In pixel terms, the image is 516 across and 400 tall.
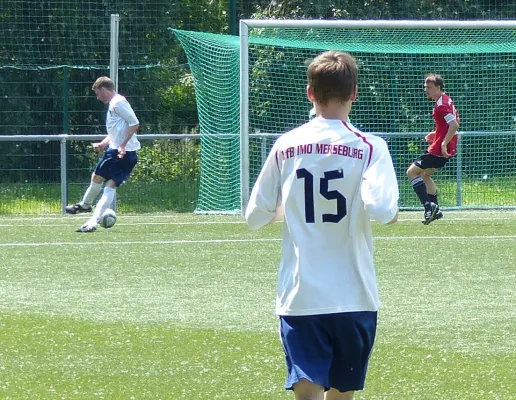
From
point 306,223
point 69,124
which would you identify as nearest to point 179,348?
point 306,223

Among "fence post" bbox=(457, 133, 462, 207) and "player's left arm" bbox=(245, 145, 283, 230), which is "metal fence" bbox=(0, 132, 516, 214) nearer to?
"fence post" bbox=(457, 133, 462, 207)

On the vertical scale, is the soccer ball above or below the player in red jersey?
below

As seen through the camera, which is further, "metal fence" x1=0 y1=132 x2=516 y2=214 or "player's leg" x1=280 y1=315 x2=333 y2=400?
"metal fence" x1=0 y1=132 x2=516 y2=214

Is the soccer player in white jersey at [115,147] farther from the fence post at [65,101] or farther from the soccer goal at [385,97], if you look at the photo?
the fence post at [65,101]

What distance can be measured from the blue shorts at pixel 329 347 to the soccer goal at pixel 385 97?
1206 cm

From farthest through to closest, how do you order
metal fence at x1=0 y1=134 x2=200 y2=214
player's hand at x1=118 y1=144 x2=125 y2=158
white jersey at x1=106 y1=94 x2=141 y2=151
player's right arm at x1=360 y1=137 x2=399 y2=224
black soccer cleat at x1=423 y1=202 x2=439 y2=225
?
metal fence at x1=0 y1=134 x2=200 y2=214
white jersey at x1=106 y1=94 x2=141 y2=151
black soccer cleat at x1=423 y1=202 x2=439 y2=225
player's hand at x1=118 y1=144 x2=125 y2=158
player's right arm at x1=360 y1=137 x2=399 y2=224

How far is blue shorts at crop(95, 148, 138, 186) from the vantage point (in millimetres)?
14102

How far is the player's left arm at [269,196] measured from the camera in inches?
168

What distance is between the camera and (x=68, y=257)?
11188 millimetres

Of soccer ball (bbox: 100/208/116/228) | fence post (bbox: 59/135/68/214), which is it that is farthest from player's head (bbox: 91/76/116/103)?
fence post (bbox: 59/135/68/214)

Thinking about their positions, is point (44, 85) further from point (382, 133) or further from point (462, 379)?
point (462, 379)

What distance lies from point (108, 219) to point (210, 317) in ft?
20.2

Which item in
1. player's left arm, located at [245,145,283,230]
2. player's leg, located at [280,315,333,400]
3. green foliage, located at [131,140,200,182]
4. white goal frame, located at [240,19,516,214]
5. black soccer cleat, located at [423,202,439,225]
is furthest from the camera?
green foliage, located at [131,140,200,182]

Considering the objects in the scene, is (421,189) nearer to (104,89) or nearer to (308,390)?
(104,89)
